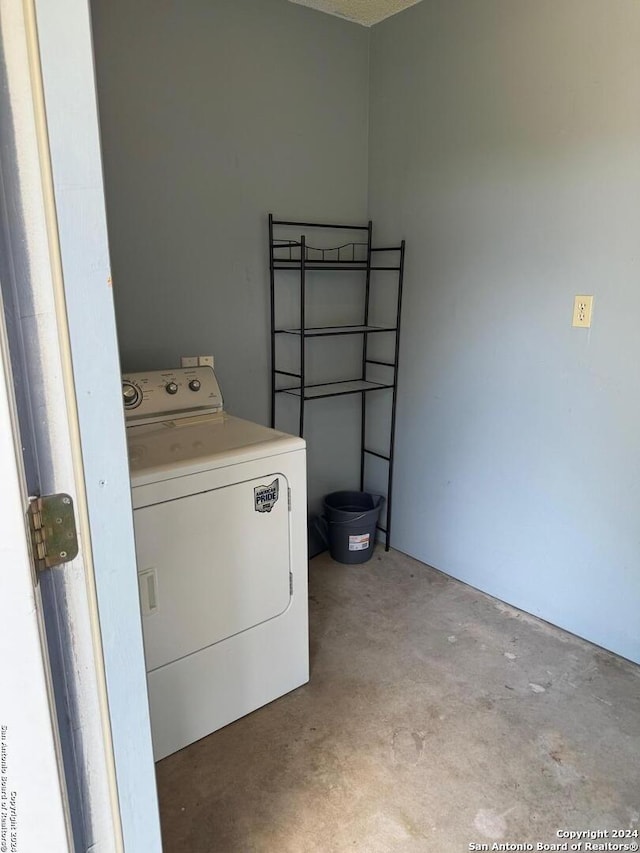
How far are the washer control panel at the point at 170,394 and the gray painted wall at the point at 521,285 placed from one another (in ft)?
3.45

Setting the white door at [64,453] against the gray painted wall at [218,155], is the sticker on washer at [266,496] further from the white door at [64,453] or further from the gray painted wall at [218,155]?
the white door at [64,453]

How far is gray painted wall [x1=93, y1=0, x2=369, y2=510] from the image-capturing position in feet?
7.11

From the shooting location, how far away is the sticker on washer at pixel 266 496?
182cm

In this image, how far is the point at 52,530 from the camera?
719 millimetres

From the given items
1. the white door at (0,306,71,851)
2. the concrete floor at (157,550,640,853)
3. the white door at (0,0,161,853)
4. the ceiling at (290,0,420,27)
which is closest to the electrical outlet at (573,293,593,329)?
the concrete floor at (157,550,640,853)

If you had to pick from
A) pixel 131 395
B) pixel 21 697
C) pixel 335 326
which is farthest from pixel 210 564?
pixel 335 326

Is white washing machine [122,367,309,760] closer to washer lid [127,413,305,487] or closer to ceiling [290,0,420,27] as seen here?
washer lid [127,413,305,487]

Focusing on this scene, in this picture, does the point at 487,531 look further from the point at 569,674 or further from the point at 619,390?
the point at 619,390

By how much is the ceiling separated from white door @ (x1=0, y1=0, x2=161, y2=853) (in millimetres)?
2332

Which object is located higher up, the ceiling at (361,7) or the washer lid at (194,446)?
the ceiling at (361,7)

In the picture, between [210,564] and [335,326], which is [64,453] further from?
[335,326]

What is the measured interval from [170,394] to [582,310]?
1575mm


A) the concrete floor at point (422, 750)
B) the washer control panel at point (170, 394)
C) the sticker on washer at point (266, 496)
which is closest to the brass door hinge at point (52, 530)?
the sticker on washer at point (266, 496)

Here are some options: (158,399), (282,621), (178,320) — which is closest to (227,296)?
(178,320)
